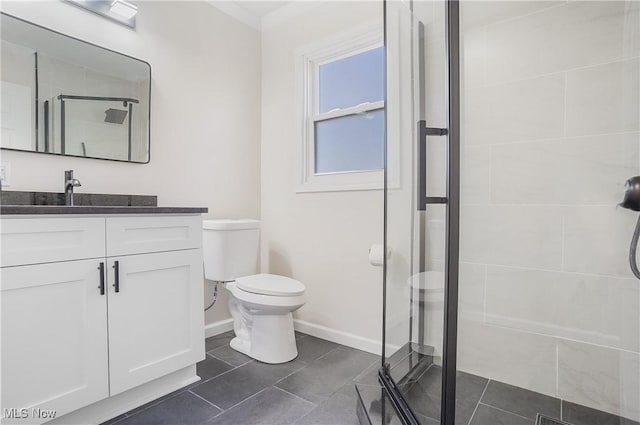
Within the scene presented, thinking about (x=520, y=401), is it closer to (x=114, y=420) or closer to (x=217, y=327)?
(x=114, y=420)

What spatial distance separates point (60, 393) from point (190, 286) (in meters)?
0.61

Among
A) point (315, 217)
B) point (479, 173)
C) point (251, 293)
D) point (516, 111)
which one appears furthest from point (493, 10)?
point (251, 293)

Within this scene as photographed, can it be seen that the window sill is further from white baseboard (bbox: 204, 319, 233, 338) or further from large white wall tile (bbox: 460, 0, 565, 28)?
white baseboard (bbox: 204, 319, 233, 338)

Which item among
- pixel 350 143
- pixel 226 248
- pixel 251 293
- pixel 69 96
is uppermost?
pixel 69 96

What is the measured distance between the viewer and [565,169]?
1512 millimetres

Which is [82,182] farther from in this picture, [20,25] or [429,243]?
[429,243]

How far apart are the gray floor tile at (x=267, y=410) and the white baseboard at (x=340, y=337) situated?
668 millimetres

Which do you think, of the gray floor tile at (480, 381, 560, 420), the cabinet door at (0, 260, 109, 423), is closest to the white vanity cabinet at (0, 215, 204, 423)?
the cabinet door at (0, 260, 109, 423)

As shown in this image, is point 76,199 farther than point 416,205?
Yes

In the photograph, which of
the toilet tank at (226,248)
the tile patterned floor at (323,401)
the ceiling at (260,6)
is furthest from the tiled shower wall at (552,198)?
the ceiling at (260,6)

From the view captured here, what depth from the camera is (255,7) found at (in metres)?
2.59

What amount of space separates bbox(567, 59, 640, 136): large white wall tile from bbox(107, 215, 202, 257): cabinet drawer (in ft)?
5.97

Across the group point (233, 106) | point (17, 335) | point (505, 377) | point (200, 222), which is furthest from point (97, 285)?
point (505, 377)

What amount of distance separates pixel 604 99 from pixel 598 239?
59 centimetres
